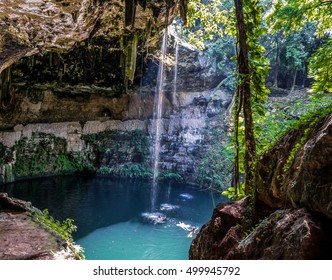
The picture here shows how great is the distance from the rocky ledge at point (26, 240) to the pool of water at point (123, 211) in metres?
3.21

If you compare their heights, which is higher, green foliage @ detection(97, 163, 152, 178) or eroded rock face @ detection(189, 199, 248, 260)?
eroded rock face @ detection(189, 199, 248, 260)

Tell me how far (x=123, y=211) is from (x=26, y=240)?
830 cm

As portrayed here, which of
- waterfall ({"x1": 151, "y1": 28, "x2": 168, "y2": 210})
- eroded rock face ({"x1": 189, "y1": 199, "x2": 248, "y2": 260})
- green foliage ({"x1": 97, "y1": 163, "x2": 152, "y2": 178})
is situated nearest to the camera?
eroded rock face ({"x1": 189, "y1": 199, "x2": 248, "y2": 260})

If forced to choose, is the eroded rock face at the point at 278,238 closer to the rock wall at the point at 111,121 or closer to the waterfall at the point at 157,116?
the rock wall at the point at 111,121

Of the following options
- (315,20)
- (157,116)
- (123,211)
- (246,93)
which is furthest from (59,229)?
(157,116)

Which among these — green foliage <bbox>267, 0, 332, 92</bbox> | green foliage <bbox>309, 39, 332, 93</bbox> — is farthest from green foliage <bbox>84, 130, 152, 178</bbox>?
green foliage <bbox>309, 39, 332, 93</bbox>

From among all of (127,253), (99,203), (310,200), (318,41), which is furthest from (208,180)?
(310,200)

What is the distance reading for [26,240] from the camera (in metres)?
3.54

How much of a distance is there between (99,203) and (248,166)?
984cm

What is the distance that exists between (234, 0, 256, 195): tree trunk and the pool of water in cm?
221

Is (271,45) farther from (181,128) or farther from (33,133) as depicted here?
(33,133)

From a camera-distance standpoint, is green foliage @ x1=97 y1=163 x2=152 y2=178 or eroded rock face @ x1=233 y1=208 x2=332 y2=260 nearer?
eroded rock face @ x1=233 y1=208 x2=332 y2=260

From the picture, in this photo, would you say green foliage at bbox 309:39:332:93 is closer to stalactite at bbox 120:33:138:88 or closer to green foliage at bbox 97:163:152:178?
stalactite at bbox 120:33:138:88

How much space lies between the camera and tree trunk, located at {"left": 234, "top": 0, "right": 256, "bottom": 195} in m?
3.48
